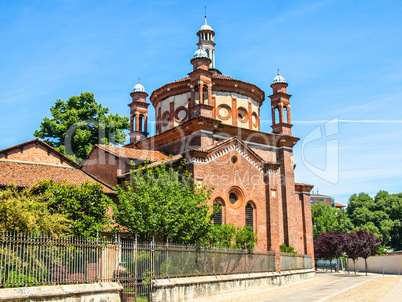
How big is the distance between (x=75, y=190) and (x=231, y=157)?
9.66m

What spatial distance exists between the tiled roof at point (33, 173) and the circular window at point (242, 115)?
11.1 metres

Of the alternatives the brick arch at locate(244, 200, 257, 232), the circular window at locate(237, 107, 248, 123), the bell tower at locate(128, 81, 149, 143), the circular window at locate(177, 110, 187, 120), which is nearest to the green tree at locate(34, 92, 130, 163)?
the bell tower at locate(128, 81, 149, 143)

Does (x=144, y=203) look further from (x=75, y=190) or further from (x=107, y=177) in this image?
(x=107, y=177)

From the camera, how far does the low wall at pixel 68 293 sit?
10133 millimetres

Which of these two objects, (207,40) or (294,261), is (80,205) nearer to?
(294,261)

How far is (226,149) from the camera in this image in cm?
2373

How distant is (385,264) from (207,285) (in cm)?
3589

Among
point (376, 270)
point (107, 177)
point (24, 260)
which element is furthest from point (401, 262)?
point (24, 260)

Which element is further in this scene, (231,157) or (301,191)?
(301,191)

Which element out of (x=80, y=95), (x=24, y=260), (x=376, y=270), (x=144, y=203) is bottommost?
(x=376, y=270)

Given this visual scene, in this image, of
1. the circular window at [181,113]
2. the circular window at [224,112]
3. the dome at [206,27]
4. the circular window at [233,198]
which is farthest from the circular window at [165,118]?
the circular window at [233,198]

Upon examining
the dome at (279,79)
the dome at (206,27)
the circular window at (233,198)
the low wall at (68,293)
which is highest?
the dome at (206,27)

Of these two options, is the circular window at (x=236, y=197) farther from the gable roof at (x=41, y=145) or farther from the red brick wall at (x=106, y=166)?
the gable roof at (x=41, y=145)

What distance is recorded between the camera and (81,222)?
56.6 ft
